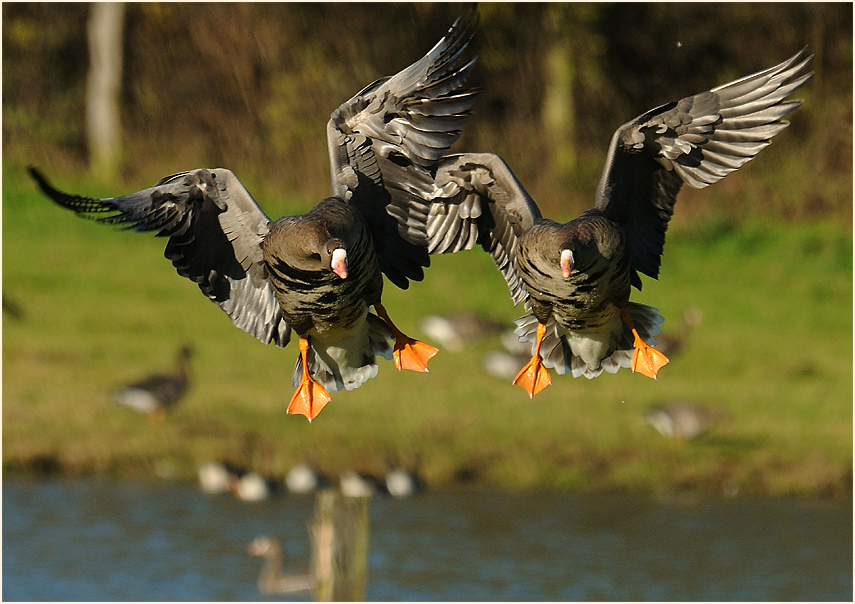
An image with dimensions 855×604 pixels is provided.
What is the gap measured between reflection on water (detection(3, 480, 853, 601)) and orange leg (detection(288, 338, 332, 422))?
14.9ft

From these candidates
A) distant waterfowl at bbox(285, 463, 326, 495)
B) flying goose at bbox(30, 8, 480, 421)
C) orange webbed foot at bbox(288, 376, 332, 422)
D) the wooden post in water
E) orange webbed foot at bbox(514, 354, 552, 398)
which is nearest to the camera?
flying goose at bbox(30, 8, 480, 421)

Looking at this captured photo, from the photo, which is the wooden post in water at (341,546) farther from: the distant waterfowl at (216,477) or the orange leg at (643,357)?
the orange leg at (643,357)

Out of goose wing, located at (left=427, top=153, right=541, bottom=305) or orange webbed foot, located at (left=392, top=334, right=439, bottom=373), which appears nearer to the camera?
orange webbed foot, located at (left=392, top=334, right=439, bottom=373)

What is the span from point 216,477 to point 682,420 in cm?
519

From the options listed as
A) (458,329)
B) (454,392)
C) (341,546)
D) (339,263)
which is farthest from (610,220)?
(458,329)

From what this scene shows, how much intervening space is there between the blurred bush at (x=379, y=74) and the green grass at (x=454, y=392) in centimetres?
390

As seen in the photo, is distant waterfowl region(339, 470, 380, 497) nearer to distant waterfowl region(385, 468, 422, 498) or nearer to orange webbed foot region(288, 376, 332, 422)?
distant waterfowl region(385, 468, 422, 498)

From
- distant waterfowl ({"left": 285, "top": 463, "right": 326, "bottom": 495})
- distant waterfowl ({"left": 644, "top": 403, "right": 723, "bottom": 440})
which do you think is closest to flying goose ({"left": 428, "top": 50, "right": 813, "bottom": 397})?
distant waterfowl ({"left": 285, "top": 463, "right": 326, "bottom": 495})

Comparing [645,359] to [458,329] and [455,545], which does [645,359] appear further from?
[458,329]

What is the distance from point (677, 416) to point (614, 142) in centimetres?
739

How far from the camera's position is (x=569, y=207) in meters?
21.6

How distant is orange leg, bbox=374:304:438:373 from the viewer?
7.74m

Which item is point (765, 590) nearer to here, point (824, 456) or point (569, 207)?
point (824, 456)

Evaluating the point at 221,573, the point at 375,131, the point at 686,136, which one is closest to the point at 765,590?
the point at 221,573
